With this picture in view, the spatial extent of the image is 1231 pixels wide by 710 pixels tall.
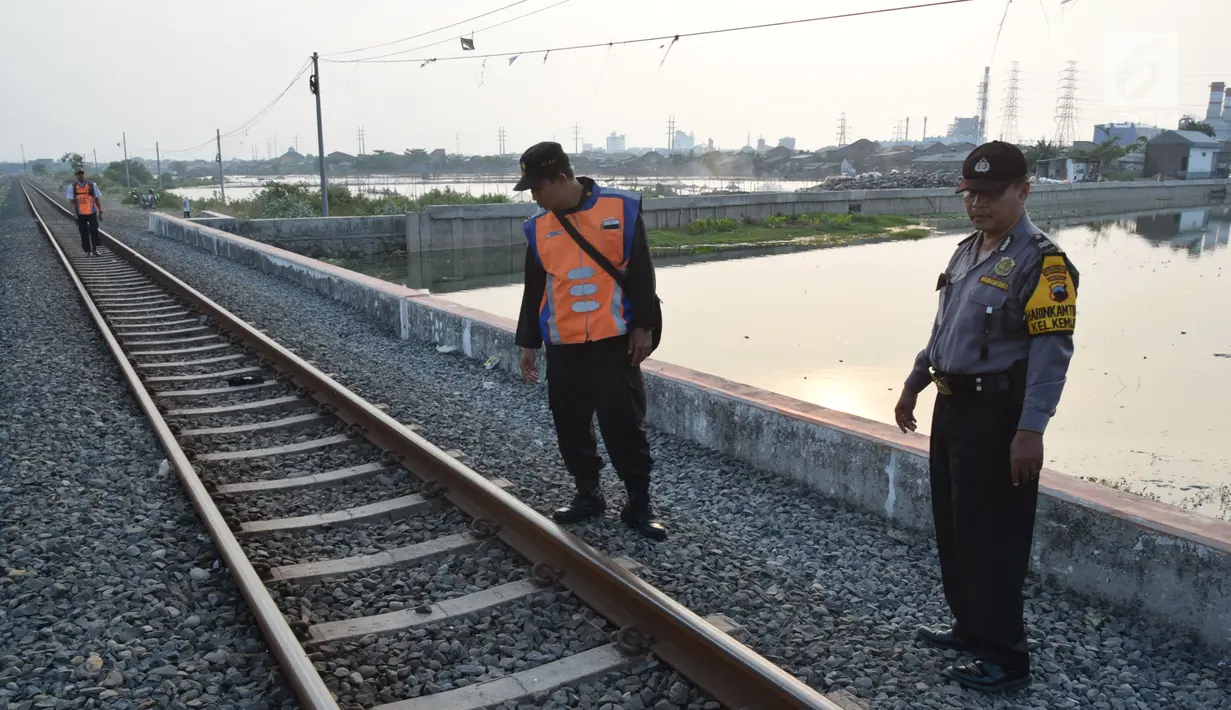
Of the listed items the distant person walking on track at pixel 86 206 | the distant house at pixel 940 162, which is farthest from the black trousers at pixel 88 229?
the distant house at pixel 940 162

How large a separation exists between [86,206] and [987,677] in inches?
735

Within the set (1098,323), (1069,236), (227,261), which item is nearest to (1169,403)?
(1098,323)

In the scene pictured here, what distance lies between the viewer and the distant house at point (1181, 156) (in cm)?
7456

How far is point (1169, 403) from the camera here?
32.3ft

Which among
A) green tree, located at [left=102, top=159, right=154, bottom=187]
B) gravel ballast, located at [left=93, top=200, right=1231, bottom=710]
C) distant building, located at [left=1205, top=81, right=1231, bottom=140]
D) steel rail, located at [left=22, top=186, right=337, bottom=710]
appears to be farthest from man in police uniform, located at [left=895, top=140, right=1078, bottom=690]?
distant building, located at [left=1205, top=81, right=1231, bottom=140]

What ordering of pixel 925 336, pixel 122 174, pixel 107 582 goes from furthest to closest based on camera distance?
pixel 122 174, pixel 925 336, pixel 107 582

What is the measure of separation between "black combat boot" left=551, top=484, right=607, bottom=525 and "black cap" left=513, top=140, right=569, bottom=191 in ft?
5.05

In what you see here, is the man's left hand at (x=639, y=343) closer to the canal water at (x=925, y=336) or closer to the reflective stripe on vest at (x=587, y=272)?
the reflective stripe on vest at (x=587, y=272)

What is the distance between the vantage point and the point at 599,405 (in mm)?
4234

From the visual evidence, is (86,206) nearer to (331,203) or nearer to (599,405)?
(599,405)

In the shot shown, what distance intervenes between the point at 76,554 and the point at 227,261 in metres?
15.3

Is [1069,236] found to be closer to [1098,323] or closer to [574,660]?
[1098,323]

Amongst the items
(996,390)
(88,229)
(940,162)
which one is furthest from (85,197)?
(940,162)

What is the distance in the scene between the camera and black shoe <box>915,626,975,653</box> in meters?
3.28
